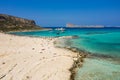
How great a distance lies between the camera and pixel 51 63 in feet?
58.3

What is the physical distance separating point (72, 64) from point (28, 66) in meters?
4.39

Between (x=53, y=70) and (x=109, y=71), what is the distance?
4.87 m

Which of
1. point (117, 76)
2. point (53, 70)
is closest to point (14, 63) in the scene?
point (53, 70)

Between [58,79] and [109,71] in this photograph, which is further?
[109,71]

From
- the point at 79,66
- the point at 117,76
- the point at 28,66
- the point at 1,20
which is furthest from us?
the point at 1,20

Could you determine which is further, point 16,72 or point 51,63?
point 51,63

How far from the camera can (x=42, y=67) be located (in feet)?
53.2

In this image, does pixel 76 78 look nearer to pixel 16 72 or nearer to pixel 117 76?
pixel 117 76

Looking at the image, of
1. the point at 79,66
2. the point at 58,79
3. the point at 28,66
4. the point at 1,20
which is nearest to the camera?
the point at 58,79

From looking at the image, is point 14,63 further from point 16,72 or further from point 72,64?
point 72,64

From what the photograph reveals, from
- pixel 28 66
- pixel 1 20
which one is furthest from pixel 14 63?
pixel 1 20

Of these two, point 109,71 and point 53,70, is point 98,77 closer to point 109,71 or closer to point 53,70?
point 109,71

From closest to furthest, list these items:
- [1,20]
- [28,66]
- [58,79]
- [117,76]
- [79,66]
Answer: [58,79], [117,76], [28,66], [79,66], [1,20]

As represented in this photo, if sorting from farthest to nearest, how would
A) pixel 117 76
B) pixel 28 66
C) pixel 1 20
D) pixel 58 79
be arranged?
pixel 1 20
pixel 28 66
pixel 117 76
pixel 58 79
